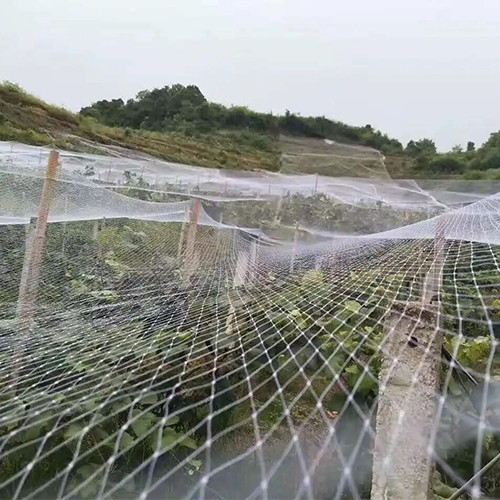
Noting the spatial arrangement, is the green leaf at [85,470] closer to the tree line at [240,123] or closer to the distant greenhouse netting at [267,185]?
the distant greenhouse netting at [267,185]

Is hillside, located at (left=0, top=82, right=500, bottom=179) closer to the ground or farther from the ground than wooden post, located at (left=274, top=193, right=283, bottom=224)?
farther from the ground

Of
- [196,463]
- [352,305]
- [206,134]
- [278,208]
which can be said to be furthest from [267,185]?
[206,134]

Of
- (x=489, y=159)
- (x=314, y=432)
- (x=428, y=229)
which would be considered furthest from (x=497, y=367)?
(x=489, y=159)

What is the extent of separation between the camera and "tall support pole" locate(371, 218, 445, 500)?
0.69 metres

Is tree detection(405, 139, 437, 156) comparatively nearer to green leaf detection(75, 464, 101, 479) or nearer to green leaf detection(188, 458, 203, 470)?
green leaf detection(188, 458, 203, 470)

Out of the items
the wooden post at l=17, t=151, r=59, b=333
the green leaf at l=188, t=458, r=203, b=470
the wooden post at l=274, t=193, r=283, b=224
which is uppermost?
the wooden post at l=274, t=193, r=283, b=224

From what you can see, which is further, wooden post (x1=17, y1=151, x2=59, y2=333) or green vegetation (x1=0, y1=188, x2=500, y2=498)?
wooden post (x1=17, y1=151, x2=59, y2=333)

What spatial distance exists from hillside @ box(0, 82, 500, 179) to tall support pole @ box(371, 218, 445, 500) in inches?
212

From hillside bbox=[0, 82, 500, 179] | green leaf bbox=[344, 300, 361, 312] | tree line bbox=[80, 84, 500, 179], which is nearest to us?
green leaf bbox=[344, 300, 361, 312]

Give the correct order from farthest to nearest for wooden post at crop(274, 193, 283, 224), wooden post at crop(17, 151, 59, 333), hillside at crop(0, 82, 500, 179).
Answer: hillside at crop(0, 82, 500, 179)
wooden post at crop(274, 193, 283, 224)
wooden post at crop(17, 151, 59, 333)

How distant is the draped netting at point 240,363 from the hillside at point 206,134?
4.05 meters

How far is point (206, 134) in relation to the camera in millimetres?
10031

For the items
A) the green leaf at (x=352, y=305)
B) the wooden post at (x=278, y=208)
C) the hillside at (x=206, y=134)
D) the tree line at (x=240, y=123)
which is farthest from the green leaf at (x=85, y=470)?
the tree line at (x=240, y=123)

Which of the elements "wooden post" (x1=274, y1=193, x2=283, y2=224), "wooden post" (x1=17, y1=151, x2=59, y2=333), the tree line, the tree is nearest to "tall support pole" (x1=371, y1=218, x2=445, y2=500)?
"wooden post" (x1=17, y1=151, x2=59, y2=333)
